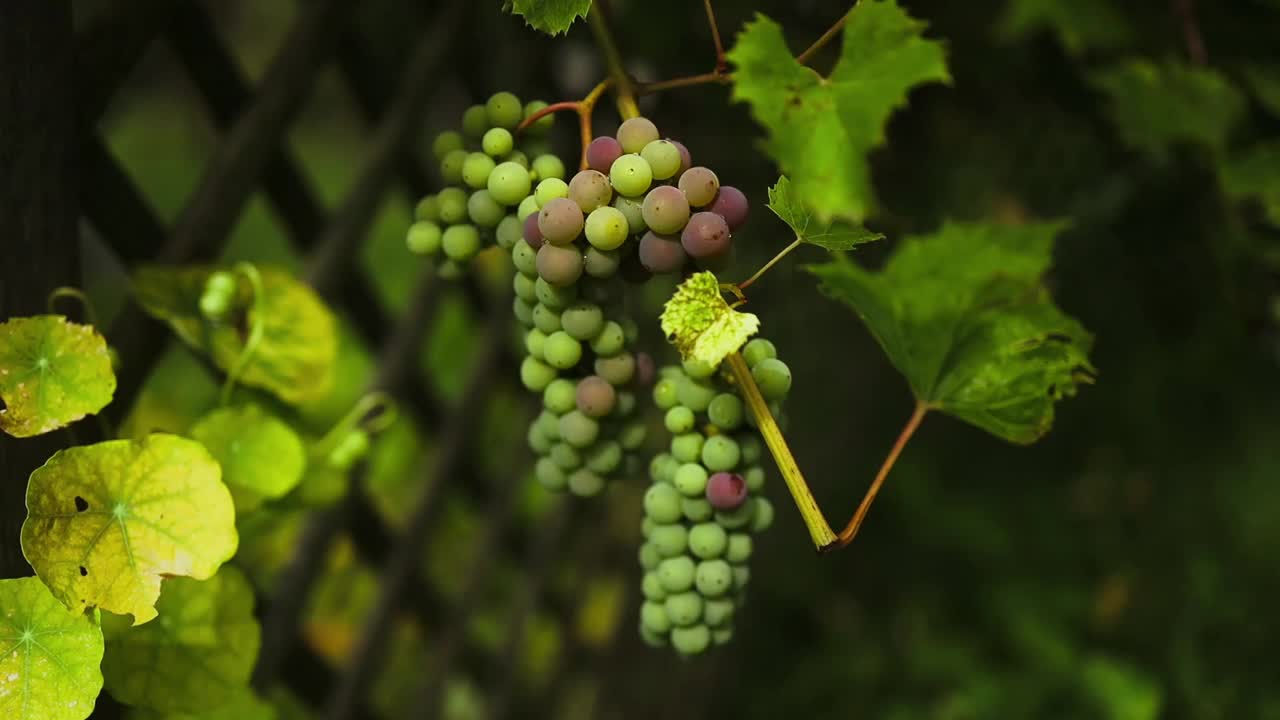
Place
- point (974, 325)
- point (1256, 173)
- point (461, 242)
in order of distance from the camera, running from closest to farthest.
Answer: point (461, 242) → point (974, 325) → point (1256, 173)

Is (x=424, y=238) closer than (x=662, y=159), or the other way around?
(x=662, y=159)

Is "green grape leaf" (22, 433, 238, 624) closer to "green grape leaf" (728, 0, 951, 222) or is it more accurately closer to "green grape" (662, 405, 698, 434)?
"green grape" (662, 405, 698, 434)

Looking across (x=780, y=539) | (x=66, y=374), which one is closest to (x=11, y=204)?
(x=66, y=374)

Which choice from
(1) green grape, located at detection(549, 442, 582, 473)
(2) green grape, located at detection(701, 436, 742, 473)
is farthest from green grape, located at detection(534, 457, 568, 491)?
(2) green grape, located at detection(701, 436, 742, 473)

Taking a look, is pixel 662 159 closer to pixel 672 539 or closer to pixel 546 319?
pixel 546 319

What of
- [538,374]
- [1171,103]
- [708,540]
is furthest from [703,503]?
[1171,103]

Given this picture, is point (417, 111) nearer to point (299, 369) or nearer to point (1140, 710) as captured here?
point (299, 369)
